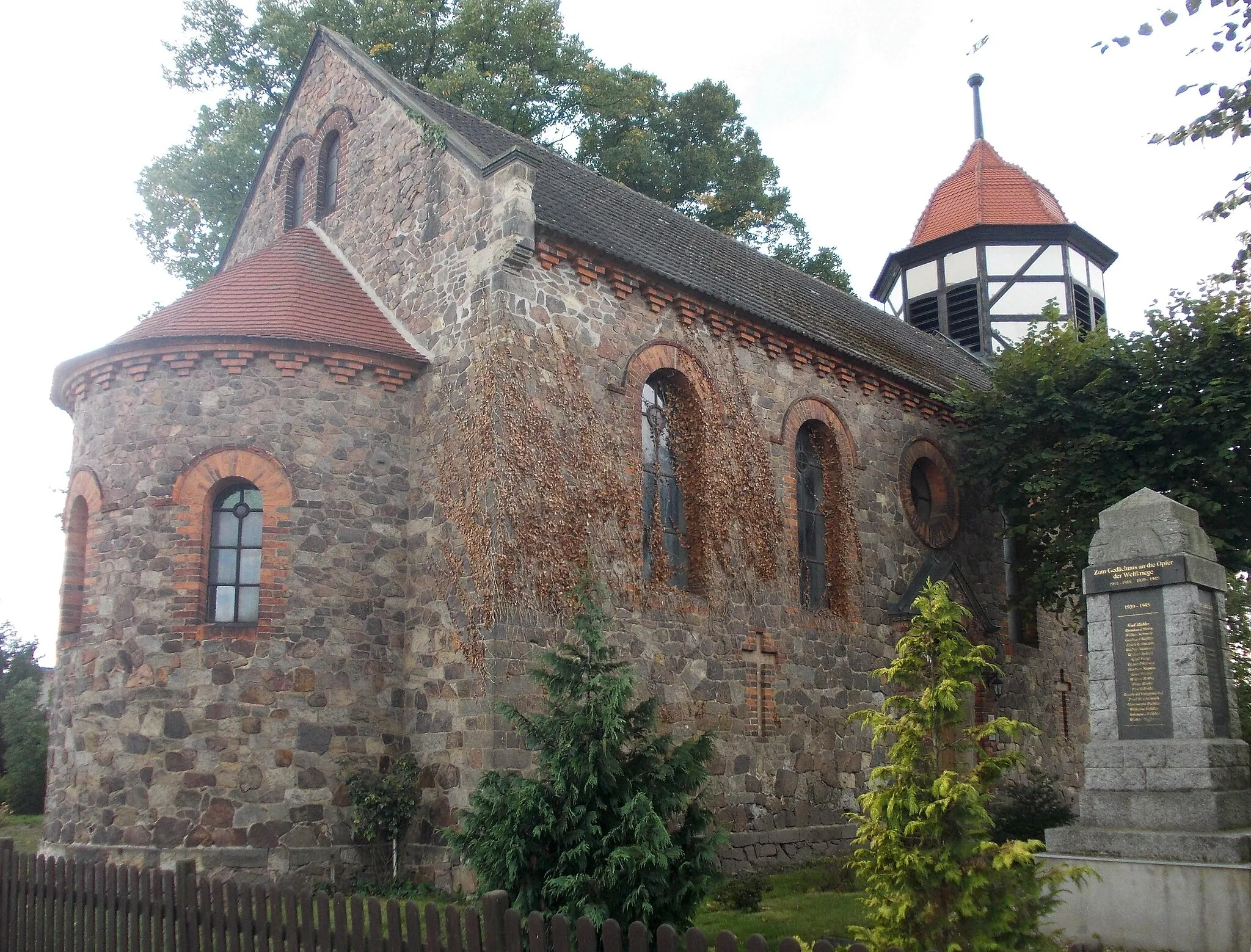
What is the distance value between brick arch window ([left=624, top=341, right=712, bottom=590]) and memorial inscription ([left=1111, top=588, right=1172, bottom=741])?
5.39m

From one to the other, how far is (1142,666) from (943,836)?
3.83 metres

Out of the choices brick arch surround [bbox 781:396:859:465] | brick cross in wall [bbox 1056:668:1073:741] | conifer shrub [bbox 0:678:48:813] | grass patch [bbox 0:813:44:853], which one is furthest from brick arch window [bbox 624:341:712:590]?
conifer shrub [bbox 0:678:48:813]

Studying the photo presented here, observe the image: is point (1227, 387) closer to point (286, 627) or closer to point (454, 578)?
point (454, 578)

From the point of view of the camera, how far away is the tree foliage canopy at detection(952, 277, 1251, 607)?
15.3 metres

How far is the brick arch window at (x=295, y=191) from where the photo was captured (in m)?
17.6

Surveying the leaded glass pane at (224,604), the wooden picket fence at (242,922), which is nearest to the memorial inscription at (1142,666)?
the wooden picket fence at (242,922)

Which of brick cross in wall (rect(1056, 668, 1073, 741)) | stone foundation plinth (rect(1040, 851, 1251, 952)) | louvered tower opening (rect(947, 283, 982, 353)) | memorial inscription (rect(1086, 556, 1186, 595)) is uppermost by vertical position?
louvered tower opening (rect(947, 283, 982, 353))

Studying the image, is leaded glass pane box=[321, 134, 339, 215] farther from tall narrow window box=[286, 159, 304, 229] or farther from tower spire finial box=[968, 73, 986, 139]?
tower spire finial box=[968, 73, 986, 139]

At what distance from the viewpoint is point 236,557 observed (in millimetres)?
12492

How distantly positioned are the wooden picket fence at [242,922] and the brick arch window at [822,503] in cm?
850

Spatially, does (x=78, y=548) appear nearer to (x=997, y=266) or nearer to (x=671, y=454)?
(x=671, y=454)

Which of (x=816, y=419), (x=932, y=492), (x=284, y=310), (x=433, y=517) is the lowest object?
(x=433, y=517)

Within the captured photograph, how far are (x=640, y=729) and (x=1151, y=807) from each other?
14.2ft

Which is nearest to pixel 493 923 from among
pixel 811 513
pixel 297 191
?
pixel 811 513
